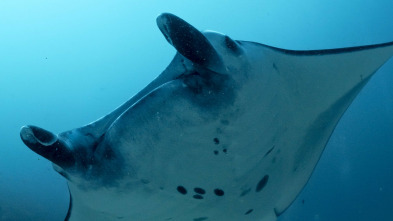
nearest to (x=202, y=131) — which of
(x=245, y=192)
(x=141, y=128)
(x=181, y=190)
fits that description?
(x=141, y=128)

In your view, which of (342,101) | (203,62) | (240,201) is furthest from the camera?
(342,101)

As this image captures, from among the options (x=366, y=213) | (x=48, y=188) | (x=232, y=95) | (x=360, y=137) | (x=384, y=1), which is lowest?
(x=366, y=213)

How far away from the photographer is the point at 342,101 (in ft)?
6.87

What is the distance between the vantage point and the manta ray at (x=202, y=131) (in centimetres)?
144

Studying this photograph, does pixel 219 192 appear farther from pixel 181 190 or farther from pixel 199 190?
pixel 181 190

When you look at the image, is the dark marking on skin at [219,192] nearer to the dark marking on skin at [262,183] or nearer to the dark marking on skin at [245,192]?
the dark marking on skin at [245,192]

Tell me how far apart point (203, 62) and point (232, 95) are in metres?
0.20

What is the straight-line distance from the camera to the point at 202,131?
1.51 metres

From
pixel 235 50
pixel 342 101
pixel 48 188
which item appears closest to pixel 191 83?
pixel 235 50

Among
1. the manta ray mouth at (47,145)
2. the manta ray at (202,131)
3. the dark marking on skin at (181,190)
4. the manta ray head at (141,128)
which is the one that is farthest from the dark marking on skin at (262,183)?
the manta ray mouth at (47,145)

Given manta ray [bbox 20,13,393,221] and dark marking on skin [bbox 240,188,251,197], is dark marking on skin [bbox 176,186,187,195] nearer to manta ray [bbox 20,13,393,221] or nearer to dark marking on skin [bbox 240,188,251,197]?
manta ray [bbox 20,13,393,221]

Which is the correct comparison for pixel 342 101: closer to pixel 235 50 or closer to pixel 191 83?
pixel 235 50

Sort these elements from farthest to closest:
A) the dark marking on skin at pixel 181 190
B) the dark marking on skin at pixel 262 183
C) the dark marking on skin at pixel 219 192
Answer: the dark marking on skin at pixel 262 183 → the dark marking on skin at pixel 219 192 → the dark marking on skin at pixel 181 190

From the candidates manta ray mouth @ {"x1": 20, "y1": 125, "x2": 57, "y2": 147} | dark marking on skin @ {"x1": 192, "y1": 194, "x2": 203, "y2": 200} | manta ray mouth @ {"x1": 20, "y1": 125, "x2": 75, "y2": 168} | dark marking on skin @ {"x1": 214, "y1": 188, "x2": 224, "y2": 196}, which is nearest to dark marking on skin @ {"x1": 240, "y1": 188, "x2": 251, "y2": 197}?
dark marking on skin @ {"x1": 214, "y1": 188, "x2": 224, "y2": 196}
